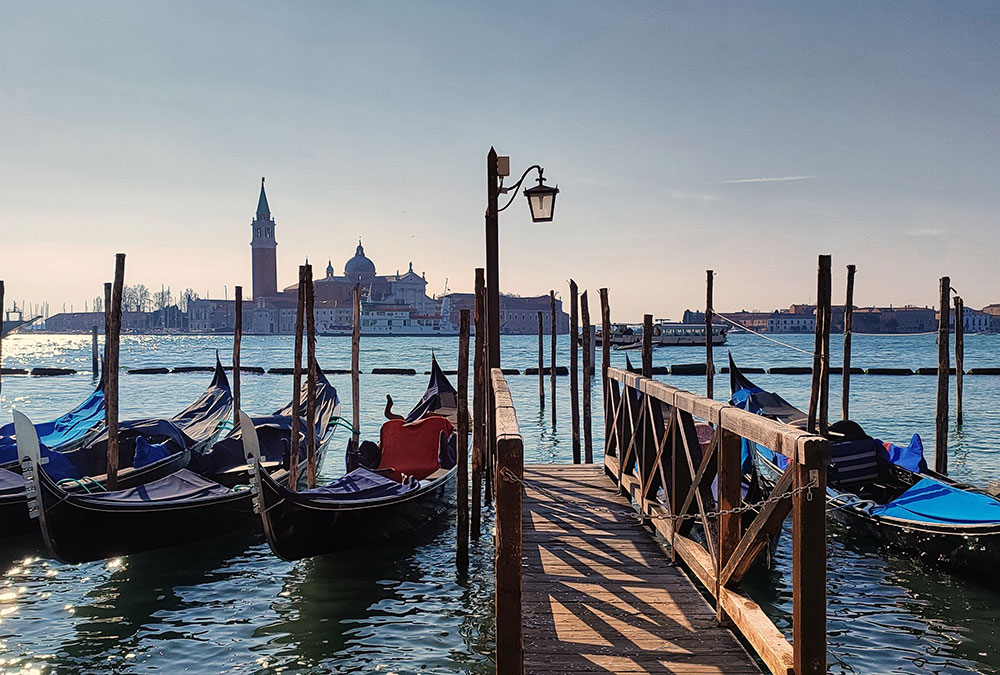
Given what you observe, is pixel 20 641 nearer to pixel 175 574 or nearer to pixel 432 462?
pixel 175 574

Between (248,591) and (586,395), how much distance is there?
4.98 meters

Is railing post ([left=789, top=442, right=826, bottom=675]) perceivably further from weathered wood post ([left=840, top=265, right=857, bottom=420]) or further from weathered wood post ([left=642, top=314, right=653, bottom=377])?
weathered wood post ([left=840, top=265, right=857, bottom=420])

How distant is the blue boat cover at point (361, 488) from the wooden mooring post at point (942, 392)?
5.38 metres

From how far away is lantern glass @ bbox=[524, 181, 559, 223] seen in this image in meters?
5.38

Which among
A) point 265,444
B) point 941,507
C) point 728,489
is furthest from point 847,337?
point 728,489

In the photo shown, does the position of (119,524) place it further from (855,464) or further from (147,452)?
(855,464)

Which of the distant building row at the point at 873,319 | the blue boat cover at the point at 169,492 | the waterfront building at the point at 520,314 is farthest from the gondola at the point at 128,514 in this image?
the waterfront building at the point at 520,314

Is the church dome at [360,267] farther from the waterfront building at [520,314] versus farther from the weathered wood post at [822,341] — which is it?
the weathered wood post at [822,341]

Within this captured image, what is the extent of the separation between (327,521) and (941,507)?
3.83 m

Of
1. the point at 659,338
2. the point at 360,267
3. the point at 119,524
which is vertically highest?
the point at 360,267

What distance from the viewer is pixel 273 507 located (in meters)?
4.62

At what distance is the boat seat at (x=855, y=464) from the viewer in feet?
21.3

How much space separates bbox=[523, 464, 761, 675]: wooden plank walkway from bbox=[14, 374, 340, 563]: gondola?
1.71 m

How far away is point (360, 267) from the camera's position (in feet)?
285
